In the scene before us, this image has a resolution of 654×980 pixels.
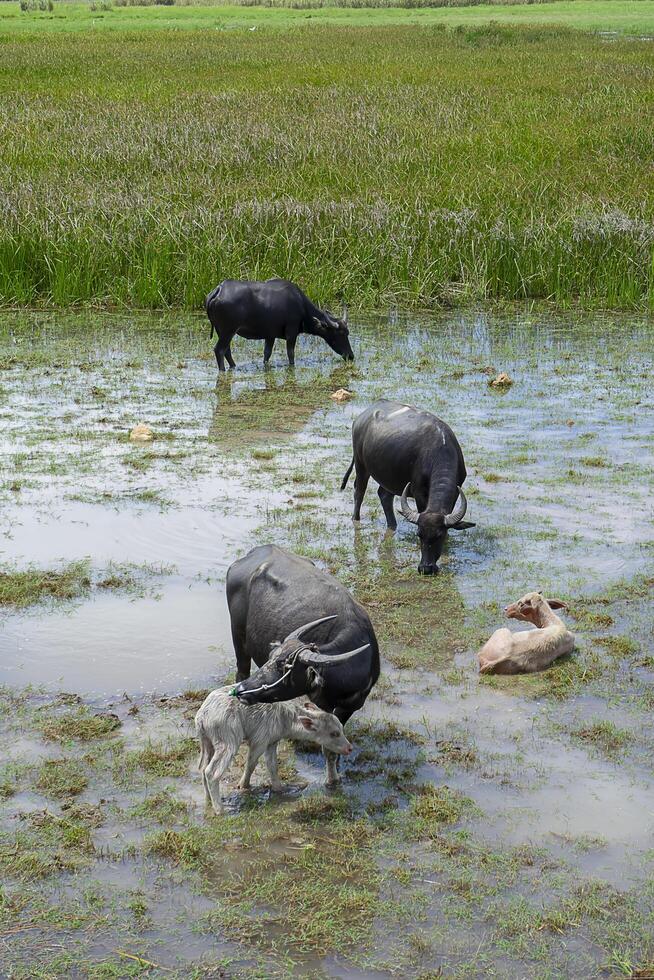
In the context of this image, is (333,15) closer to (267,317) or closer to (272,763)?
(267,317)

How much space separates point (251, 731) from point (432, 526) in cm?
267

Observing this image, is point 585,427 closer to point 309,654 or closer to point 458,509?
point 458,509

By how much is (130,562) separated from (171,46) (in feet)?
111

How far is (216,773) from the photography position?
454 cm

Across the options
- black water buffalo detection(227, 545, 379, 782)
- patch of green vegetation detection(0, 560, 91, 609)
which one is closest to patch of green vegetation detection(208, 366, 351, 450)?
patch of green vegetation detection(0, 560, 91, 609)

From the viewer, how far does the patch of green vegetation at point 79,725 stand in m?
5.16

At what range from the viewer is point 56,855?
430 centimetres

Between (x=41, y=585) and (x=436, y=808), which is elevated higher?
(x=436, y=808)

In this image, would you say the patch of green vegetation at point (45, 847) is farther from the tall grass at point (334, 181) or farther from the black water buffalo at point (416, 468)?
the tall grass at point (334, 181)

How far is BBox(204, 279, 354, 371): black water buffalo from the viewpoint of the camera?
11.6m

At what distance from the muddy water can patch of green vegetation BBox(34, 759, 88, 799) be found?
0.79 meters

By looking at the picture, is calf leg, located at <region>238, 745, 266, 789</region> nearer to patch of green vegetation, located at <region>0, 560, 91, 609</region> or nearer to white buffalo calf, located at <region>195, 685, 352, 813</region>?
white buffalo calf, located at <region>195, 685, 352, 813</region>

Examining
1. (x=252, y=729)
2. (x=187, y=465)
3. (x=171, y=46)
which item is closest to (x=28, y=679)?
(x=252, y=729)

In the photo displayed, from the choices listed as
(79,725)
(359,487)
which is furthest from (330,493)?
(79,725)
